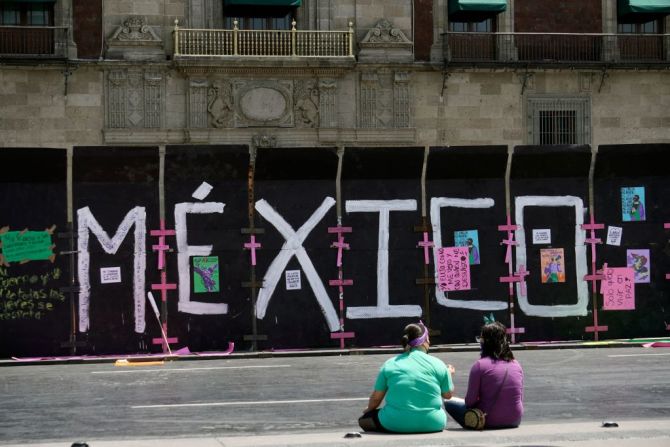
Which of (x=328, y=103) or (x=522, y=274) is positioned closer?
(x=522, y=274)

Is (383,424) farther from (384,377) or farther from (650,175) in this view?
(650,175)

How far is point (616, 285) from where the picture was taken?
76.5ft

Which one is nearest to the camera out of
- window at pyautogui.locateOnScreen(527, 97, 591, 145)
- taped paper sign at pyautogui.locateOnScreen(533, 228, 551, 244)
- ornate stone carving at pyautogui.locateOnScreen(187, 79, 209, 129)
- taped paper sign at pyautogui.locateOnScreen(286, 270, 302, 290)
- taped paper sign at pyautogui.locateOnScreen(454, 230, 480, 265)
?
taped paper sign at pyautogui.locateOnScreen(286, 270, 302, 290)

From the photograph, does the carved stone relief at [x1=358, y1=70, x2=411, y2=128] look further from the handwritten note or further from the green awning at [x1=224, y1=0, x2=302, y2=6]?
the handwritten note

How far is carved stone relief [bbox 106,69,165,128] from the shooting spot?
30844 millimetres

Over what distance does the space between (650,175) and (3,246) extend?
10971mm

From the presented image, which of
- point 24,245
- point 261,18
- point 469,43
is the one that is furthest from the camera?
point 261,18

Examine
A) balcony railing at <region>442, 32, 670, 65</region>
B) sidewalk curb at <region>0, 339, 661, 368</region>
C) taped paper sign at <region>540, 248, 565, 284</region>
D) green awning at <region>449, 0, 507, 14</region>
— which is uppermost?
green awning at <region>449, 0, 507, 14</region>

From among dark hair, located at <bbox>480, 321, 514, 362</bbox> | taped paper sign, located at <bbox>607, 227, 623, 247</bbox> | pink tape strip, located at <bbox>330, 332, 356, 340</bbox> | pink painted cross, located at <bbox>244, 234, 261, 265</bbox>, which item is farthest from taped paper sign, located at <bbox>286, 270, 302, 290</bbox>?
dark hair, located at <bbox>480, 321, 514, 362</bbox>

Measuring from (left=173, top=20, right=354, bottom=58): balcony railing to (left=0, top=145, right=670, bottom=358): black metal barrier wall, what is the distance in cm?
964

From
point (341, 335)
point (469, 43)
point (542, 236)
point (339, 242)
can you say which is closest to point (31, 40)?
point (469, 43)

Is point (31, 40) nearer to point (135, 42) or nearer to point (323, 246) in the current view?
point (135, 42)

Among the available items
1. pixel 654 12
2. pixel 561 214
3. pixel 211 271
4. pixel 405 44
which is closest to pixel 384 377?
pixel 211 271

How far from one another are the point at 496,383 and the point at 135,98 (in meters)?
20.8
